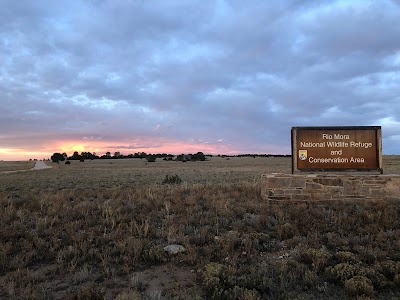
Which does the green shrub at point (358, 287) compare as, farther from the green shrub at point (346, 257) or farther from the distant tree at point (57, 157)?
the distant tree at point (57, 157)

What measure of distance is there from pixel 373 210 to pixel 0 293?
9.33m

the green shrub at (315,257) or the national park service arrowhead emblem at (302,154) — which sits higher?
the national park service arrowhead emblem at (302,154)

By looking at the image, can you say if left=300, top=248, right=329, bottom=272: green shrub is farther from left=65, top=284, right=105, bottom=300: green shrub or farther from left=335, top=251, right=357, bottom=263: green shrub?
left=65, top=284, right=105, bottom=300: green shrub

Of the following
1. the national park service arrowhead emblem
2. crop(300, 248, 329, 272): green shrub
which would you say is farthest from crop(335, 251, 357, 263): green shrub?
the national park service arrowhead emblem

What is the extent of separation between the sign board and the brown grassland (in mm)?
1644

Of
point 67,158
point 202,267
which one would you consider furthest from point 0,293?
point 67,158

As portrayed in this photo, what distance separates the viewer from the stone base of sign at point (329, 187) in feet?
36.2

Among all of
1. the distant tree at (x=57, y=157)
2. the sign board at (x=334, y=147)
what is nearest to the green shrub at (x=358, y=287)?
the sign board at (x=334, y=147)

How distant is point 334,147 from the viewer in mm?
11953

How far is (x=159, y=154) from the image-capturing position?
135500mm

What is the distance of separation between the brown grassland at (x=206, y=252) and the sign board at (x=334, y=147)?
1.64 m

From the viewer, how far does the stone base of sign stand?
11039mm

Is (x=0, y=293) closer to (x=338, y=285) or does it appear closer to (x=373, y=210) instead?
(x=338, y=285)

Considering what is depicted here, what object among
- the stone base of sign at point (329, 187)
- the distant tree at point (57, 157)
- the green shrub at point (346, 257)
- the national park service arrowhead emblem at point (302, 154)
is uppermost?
the distant tree at point (57, 157)
